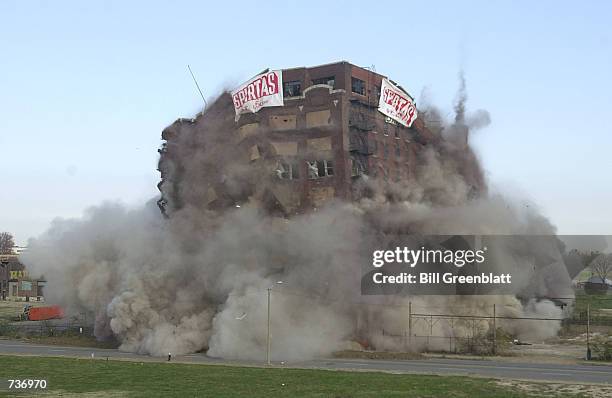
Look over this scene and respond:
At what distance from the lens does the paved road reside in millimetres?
58594

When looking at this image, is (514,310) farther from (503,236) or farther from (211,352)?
(211,352)

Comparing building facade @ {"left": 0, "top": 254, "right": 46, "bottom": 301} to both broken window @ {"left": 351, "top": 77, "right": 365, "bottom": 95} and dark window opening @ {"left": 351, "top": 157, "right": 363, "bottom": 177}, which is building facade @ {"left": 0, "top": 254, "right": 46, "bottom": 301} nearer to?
dark window opening @ {"left": 351, "top": 157, "right": 363, "bottom": 177}

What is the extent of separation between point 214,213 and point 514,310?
45031 millimetres

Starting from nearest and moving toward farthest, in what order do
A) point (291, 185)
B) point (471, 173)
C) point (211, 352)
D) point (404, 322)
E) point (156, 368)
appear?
point (156, 368) → point (211, 352) → point (404, 322) → point (291, 185) → point (471, 173)

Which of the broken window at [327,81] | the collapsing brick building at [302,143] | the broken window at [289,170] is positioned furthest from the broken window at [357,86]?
the broken window at [289,170]

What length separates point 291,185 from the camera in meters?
89.9

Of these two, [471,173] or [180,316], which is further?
[471,173]

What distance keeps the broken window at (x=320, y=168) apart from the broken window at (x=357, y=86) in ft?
35.8

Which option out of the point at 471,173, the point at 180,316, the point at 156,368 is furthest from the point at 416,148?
the point at 156,368

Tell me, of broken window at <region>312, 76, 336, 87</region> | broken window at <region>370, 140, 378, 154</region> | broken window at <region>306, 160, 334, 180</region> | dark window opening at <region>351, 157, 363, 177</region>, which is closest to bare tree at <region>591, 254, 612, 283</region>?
broken window at <region>370, 140, 378, 154</region>

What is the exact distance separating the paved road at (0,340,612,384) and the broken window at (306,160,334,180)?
27000 mm
